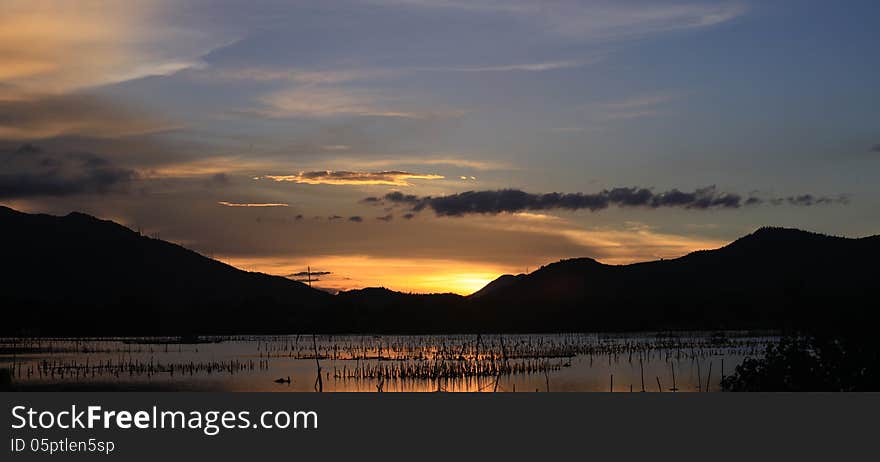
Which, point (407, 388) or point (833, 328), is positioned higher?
point (833, 328)

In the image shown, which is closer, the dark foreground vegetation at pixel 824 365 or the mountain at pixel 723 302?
the dark foreground vegetation at pixel 824 365

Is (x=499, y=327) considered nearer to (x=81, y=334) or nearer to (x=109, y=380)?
(x=81, y=334)

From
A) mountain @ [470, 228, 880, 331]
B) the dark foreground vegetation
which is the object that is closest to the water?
the dark foreground vegetation

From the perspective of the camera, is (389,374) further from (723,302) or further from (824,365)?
(723,302)

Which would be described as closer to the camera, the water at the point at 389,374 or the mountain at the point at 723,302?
the water at the point at 389,374

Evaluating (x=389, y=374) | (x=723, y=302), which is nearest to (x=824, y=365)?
(x=389, y=374)

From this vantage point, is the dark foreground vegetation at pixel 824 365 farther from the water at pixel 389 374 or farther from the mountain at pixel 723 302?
the mountain at pixel 723 302

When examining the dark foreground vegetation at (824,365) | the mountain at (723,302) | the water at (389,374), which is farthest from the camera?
the mountain at (723,302)

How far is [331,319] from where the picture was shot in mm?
181375

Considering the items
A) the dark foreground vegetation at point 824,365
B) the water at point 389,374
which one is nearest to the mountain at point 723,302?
the water at point 389,374

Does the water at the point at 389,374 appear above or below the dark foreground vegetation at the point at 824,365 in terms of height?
below

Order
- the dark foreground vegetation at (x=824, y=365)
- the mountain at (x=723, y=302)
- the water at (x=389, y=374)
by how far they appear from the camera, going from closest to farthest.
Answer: the dark foreground vegetation at (x=824, y=365)
the water at (x=389, y=374)
the mountain at (x=723, y=302)
